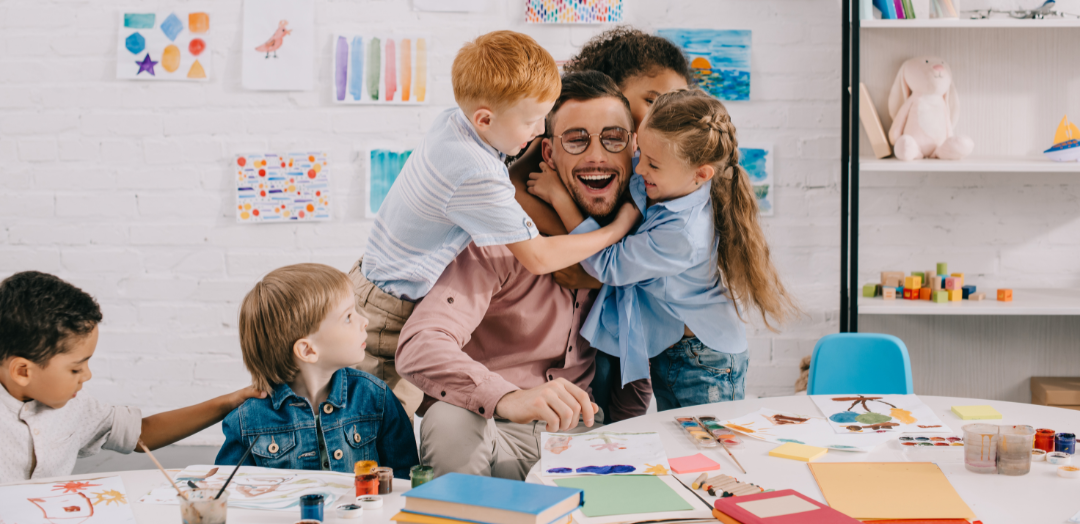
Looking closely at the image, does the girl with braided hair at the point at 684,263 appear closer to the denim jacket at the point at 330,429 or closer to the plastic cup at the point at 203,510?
the denim jacket at the point at 330,429

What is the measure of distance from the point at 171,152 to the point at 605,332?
6.38 ft

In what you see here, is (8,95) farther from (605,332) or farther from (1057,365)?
(1057,365)

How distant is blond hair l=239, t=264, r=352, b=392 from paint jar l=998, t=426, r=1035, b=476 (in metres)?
1.10

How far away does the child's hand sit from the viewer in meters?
1.72

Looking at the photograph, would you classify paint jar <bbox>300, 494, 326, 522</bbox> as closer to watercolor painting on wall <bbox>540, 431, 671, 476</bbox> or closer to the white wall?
watercolor painting on wall <bbox>540, 431, 671, 476</bbox>

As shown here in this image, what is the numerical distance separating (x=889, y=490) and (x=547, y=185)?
0.95 meters

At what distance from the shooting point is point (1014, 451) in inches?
42.9

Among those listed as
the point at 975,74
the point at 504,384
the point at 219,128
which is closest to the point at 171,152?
the point at 219,128

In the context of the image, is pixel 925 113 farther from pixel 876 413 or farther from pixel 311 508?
pixel 311 508

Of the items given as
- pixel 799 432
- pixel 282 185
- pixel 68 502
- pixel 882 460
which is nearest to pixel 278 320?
pixel 68 502

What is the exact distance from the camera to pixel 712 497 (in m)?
1.01

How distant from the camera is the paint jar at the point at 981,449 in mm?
1098

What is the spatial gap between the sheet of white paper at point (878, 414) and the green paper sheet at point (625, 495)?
16.8 inches

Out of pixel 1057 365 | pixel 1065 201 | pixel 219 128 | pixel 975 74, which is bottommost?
pixel 1057 365
